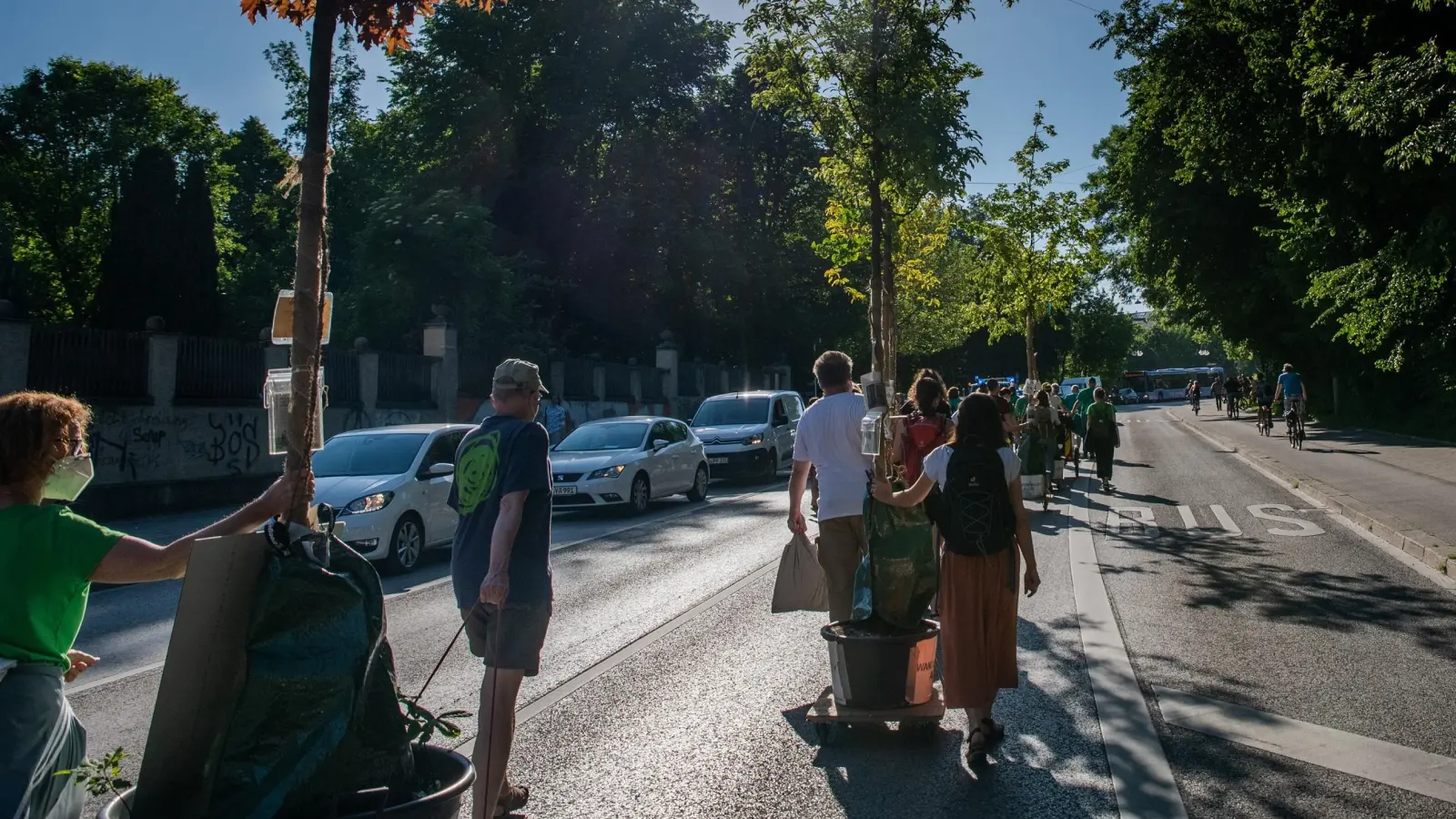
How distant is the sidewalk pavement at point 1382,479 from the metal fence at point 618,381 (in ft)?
58.3

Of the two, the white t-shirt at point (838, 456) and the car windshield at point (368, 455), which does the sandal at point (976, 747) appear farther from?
the car windshield at point (368, 455)

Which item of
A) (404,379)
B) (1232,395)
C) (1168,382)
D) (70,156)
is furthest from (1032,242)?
(1168,382)

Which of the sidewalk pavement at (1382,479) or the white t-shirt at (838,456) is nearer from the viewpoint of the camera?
the white t-shirt at (838,456)

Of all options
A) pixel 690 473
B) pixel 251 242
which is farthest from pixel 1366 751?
pixel 251 242

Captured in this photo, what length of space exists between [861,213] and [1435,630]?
1100 centimetres

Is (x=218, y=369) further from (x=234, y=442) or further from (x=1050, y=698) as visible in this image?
(x=1050, y=698)

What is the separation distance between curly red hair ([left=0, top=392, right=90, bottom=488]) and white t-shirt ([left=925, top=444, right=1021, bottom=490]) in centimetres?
386

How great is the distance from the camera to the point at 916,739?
5805 mm

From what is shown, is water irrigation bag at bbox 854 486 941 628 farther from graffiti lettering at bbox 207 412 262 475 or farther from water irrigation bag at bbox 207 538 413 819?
graffiti lettering at bbox 207 412 262 475

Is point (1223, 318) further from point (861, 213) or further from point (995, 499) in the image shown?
point (995, 499)

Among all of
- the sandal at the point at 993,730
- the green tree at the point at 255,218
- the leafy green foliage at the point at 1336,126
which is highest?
the green tree at the point at 255,218

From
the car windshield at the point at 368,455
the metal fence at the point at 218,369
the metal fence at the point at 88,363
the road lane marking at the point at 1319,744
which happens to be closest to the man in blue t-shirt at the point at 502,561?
the road lane marking at the point at 1319,744

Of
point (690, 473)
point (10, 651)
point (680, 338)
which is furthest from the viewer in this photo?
point (680, 338)

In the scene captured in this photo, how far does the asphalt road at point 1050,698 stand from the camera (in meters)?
4.91
